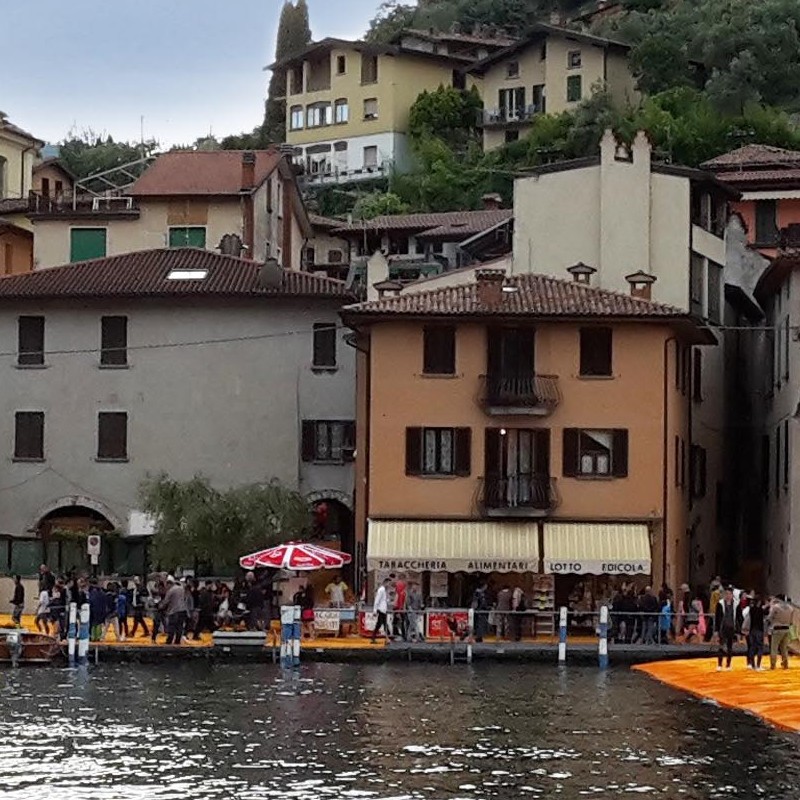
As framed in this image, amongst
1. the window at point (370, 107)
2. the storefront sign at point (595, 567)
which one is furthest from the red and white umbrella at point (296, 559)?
the window at point (370, 107)

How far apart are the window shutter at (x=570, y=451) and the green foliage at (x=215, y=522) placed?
9297 mm

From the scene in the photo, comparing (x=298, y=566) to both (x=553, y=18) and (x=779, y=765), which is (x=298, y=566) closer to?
(x=779, y=765)

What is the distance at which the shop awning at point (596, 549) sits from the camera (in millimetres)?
64312

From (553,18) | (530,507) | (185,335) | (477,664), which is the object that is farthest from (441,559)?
(553,18)

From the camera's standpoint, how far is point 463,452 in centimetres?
6675

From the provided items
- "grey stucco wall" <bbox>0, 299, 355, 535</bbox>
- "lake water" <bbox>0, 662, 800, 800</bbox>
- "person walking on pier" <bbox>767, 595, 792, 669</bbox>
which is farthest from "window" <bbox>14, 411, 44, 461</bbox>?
"person walking on pier" <bbox>767, 595, 792, 669</bbox>

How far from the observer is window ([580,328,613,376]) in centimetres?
6744

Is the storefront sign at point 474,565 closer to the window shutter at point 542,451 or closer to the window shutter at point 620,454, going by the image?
the window shutter at point 542,451

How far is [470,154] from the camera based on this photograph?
451 feet

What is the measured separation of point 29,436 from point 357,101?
7567 centimetres

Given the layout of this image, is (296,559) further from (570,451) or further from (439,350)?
(570,451)

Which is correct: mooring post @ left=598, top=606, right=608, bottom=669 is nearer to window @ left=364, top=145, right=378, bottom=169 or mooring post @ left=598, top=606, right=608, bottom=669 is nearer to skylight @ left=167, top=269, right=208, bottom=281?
skylight @ left=167, top=269, right=208, bottom=281

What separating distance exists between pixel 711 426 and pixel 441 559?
16.2 metres

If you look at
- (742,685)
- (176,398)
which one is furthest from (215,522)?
(742,685)
